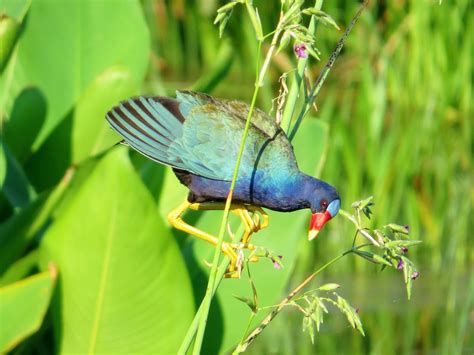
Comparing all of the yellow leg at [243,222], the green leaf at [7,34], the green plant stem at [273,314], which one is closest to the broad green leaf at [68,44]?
the green leaf at [7,34]

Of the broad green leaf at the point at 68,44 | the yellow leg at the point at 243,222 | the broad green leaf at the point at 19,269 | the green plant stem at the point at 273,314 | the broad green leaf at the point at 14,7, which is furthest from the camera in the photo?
the broad green leaf at the point at 68,44

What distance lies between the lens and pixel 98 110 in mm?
2492

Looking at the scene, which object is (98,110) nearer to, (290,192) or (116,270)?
(116,270)

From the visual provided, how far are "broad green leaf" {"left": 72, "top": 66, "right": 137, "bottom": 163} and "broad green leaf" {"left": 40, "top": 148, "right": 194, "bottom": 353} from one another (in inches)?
20.3

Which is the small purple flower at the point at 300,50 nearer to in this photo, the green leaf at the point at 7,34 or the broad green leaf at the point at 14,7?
the green leaf at the point at 7,34

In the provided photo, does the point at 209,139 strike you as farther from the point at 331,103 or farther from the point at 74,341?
the point at 331,103

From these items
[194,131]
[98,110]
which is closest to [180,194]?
[98,110]

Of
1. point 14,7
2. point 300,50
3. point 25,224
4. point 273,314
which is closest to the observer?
point 300,50

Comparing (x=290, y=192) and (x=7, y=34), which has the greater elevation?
(x=7, y=34)

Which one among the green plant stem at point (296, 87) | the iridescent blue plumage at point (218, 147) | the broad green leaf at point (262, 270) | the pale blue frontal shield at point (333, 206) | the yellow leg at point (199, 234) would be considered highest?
the green plant stem at point (296, 87)

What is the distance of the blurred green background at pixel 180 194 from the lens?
1982mm

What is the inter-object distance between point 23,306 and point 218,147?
1.62 ft

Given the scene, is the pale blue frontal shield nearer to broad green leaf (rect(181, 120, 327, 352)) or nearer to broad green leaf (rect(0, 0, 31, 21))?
broad green leaf (rect(181, 120, 327, 352))

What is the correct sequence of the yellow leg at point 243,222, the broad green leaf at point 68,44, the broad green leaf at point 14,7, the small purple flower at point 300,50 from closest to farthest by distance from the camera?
the small purple flower at point 300,50
the yellow leg at point 243,222
the broad green leaf at point 14,7
the broad green leaf at point 68,44
